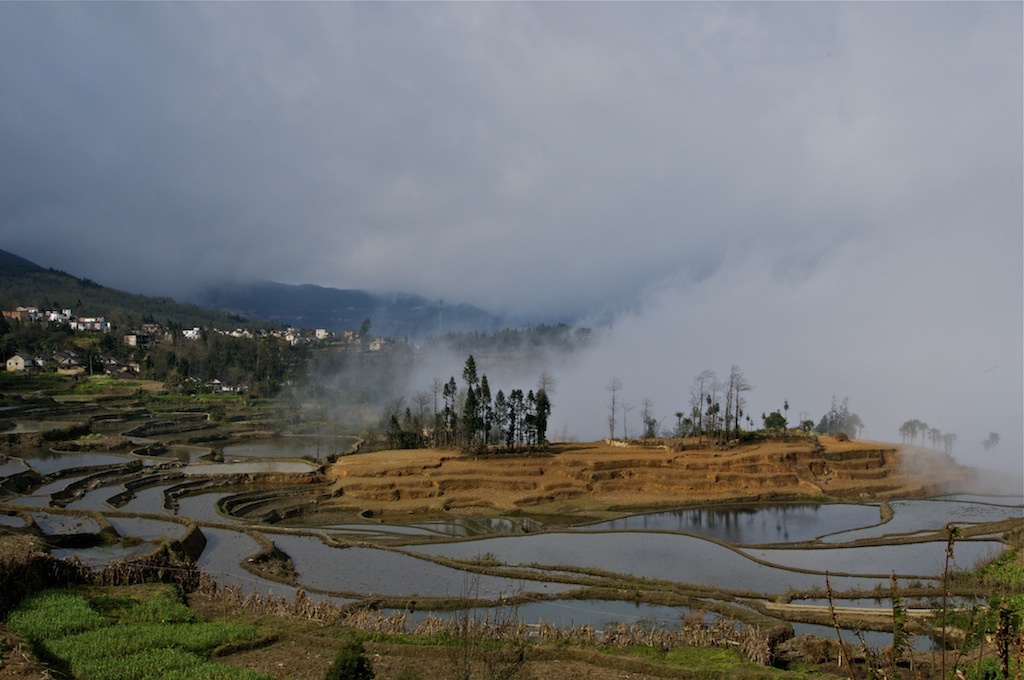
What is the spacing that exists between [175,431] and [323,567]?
4990 cm

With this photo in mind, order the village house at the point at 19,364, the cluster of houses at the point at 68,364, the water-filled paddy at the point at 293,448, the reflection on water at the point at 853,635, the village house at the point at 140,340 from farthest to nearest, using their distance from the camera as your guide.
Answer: the village house at the point at 140,340
the cluster of houses at the point at 68,364
the village house at the point at 19,364
the water-filled paddy at the point at 293,448
the reflection on water at the point at 853,635

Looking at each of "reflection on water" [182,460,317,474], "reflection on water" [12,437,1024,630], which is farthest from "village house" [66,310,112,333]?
"reflection on water" [12,437,1024,630]

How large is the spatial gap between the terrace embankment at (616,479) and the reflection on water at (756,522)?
2046 mm

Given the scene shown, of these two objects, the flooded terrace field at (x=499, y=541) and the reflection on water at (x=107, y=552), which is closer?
the flooded terrace field at (x=499, y=541)

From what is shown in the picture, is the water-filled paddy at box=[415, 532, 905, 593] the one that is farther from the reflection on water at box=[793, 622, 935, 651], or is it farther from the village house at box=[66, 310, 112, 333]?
the village house at box=[66, 310, 112, 333]

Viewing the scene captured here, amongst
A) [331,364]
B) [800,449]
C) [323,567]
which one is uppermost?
[331,364]

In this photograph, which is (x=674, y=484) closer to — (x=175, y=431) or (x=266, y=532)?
(x=266, y=532)

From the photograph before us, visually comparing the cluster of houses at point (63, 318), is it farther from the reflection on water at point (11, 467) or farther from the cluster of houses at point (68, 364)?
the reflection on water at point (11, 467)

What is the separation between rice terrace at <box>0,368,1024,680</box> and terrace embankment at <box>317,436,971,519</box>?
0.21 meters

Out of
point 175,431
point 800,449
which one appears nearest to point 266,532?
point 800,449

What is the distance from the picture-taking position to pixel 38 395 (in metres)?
79.4

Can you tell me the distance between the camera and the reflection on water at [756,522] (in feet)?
115

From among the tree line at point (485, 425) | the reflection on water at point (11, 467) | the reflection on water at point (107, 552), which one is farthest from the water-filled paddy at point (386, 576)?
the reflection on water at point (11, 467)

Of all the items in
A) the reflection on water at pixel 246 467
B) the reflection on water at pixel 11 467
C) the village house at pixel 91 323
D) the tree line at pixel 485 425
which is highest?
the village house at pixel 91 323
